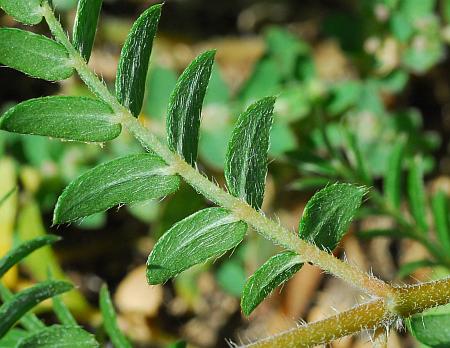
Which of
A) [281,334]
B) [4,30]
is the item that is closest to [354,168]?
[281,334]

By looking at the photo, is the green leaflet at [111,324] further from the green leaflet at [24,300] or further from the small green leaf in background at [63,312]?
the green leaflet at [24,300]

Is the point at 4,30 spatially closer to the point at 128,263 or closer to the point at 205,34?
the point at 128,263

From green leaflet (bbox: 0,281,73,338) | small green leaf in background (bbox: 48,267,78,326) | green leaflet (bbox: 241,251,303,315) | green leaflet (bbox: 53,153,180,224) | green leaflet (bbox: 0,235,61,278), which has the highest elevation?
green leaflet (bbox: 53,153,180,224)

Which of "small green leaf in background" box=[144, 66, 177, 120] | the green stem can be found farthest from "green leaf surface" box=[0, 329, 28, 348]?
"small green leaf in background" box=[144, 66, 177, 120]

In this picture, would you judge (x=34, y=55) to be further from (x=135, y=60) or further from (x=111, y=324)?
(x=111, y=324)

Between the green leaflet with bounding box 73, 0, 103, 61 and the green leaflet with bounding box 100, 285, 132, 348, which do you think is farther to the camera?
the green leaflet with bounding box 100, 285, 132, 348

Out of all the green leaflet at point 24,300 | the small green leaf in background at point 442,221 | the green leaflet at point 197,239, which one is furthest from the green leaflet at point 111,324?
the small green leaf in background at point 442,221

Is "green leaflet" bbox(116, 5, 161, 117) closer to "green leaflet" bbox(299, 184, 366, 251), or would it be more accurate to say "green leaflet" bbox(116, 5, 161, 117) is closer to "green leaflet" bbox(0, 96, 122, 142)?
"green leaflet" bbox(0, 96, 122, 142)
